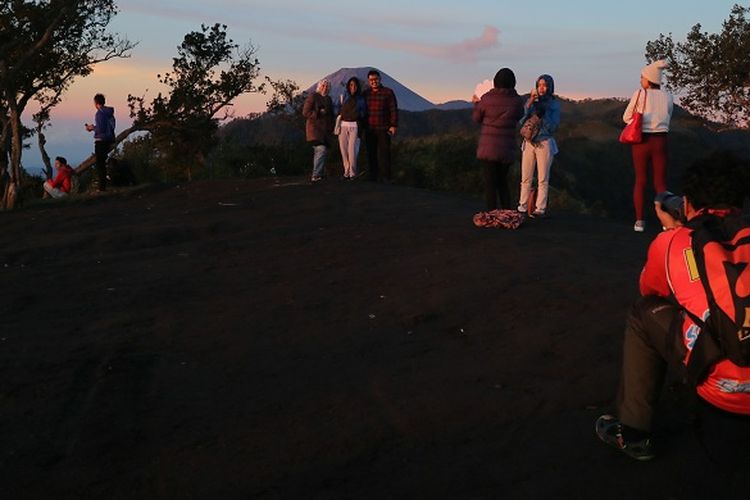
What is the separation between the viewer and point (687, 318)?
3695mm

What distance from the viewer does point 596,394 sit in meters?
4.85

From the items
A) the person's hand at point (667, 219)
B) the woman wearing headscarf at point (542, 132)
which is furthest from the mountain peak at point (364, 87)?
the person's hand at point (667, 219)

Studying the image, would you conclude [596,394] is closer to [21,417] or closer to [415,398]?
[415,398]

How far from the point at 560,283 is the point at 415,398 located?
2.65 metres

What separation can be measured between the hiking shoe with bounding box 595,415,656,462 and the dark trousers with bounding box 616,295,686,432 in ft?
0.23

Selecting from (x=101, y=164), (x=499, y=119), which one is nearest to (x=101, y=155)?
(x=101, y=164)

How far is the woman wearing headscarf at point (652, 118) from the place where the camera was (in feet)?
32.1

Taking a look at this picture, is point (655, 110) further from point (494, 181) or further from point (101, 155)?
point (101, 155)

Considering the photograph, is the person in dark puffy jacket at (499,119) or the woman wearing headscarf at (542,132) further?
the woman wearing headscarf at (542,132)

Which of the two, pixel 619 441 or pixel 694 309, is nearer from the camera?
pixel 694 309

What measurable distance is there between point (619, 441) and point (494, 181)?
22.7ft

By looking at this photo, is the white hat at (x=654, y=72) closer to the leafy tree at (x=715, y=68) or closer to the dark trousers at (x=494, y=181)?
the dark trousers at (x=494, y=181)

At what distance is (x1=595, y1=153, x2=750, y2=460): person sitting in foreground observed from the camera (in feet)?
11.7

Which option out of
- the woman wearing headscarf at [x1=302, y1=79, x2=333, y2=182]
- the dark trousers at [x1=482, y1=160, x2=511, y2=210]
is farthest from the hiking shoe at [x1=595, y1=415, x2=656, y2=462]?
the woman wearing headscarf at [x1=302, y1=79, x2=333, y2=182]
